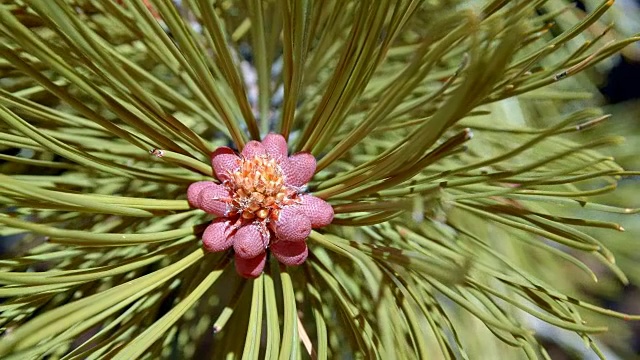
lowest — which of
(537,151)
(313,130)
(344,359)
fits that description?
(344,359)

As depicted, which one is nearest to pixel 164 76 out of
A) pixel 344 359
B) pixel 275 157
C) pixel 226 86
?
pixel 226 86

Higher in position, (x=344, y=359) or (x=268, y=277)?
(x=268, y=277)

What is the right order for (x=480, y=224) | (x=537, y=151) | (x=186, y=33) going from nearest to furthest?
(x=186, y=33), (x=537, y=151), (x=480, y=224)

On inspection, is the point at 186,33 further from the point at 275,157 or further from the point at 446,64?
the point at 446,64

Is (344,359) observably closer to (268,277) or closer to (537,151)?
(268,277)

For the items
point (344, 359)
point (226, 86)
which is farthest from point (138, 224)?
point (344, 359)

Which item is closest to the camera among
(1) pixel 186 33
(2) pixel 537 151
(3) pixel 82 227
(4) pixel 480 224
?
(1) pixel 186 33

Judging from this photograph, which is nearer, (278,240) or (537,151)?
(278,240)
